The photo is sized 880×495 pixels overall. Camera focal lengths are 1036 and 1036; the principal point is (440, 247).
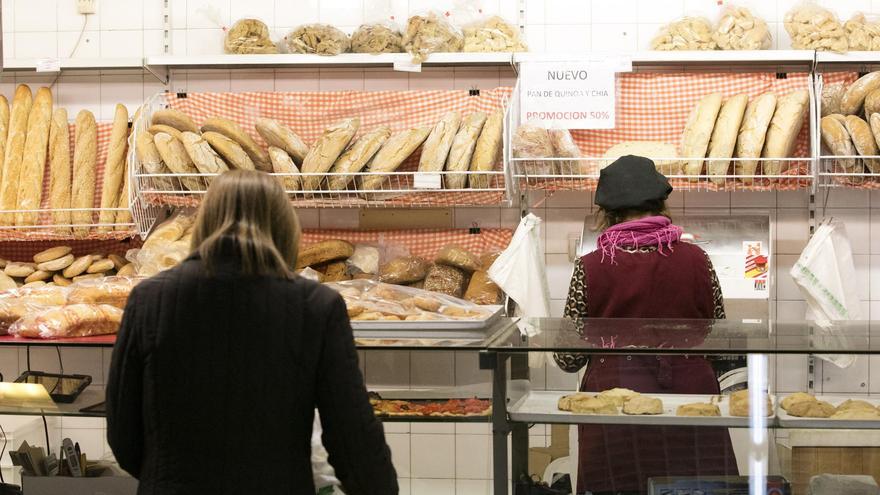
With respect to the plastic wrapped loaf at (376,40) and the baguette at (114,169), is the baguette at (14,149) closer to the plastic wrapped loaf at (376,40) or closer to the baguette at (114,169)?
the baguette at (114,169)

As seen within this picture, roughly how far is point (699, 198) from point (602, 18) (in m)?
0.76

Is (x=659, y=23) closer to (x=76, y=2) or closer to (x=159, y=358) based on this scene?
(x=76, y=2)

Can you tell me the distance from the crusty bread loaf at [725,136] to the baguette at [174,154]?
176 centimetres

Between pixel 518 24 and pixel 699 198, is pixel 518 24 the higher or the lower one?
the higher one

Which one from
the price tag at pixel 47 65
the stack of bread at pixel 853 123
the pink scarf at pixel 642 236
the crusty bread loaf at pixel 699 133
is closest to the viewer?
the pink scarf at pixel 642 236

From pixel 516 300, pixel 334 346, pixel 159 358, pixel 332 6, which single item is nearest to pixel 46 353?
pixel 159 358

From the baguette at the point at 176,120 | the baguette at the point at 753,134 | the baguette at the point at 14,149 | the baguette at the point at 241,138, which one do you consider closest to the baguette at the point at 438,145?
the baguette at the point at 241,138

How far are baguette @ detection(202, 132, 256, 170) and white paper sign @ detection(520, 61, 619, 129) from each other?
0.97 m

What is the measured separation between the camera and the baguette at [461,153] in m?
3.47

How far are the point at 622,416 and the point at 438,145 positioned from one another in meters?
1.66

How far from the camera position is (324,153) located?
11.5 ft

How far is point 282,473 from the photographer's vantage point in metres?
1.68

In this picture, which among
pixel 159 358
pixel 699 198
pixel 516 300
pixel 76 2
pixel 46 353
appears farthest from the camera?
pixel 76 2

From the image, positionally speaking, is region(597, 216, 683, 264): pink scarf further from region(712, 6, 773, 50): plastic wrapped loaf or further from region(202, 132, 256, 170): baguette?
region(202, 132, 256, 170): baguette
